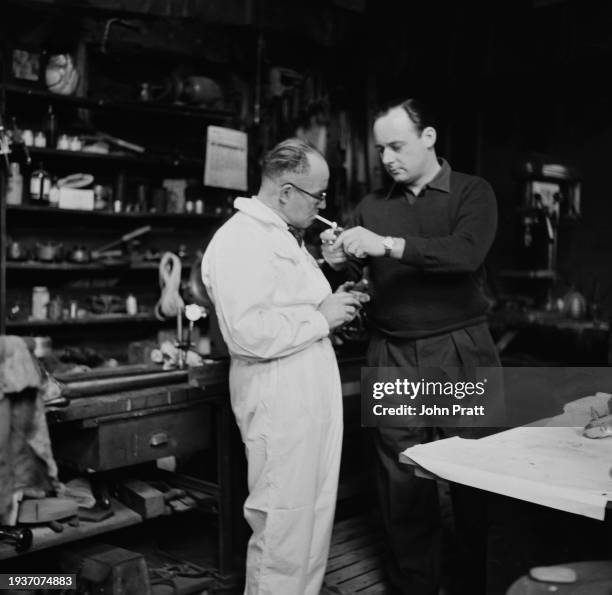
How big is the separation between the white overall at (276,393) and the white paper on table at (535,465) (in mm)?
577

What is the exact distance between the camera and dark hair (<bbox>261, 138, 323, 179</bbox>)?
2.36 meters

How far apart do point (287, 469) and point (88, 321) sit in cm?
335

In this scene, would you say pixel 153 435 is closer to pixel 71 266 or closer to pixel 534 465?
pixel 534 465

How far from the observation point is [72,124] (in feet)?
17.6

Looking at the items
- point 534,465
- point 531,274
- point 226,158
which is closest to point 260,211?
point 534,465

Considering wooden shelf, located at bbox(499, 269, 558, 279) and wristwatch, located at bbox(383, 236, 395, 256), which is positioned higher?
wristwatch, located at bbox(383, 236, 395, 256)

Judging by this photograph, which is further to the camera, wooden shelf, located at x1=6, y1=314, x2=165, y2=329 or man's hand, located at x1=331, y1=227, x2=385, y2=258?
wooden shelf, located at x1=6, y1=314, x2=165, y2=329

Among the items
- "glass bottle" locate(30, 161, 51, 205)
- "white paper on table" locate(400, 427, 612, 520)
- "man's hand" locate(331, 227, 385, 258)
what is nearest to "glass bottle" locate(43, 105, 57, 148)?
"glass bottle" locate(30, 161, 51, 205)

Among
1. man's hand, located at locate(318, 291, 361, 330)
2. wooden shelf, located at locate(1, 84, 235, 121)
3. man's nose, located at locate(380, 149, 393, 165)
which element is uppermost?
wooden shelf, located at locate(1, 84, 235, 121)

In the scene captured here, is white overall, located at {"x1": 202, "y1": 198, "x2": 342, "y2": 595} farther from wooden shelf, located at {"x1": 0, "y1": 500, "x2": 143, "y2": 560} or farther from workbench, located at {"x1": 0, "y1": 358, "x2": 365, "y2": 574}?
wooden shelf, located at {"x1": 0, "y1": 500, "x2": 143, "y2": 560}

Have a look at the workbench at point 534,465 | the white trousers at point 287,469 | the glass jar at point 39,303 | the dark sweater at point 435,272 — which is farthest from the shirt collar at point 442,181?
the glass jar at point 39,303

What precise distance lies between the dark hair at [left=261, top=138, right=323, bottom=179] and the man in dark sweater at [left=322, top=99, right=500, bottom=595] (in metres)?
0.35

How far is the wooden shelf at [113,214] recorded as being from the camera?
199 inches

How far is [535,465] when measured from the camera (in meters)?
1.74
